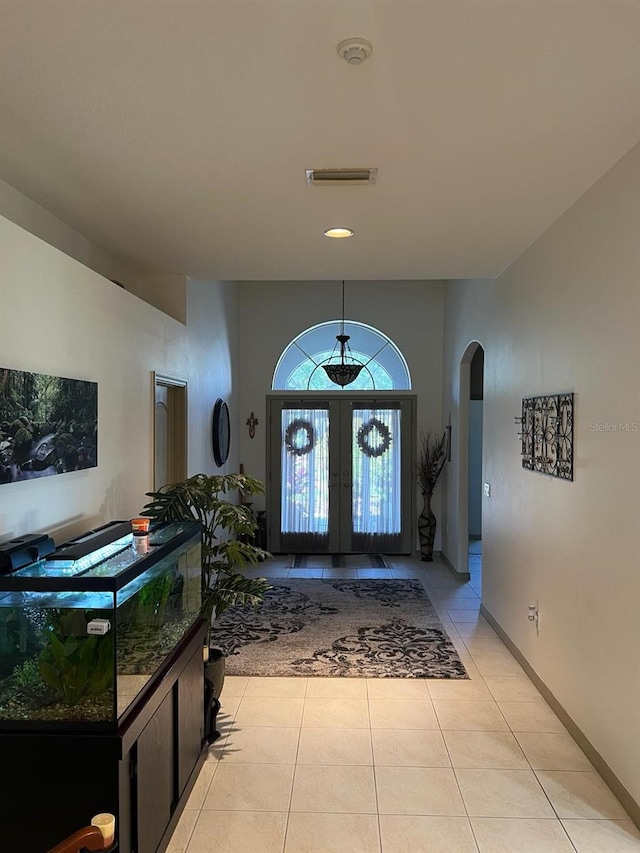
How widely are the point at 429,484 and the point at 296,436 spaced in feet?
5.77

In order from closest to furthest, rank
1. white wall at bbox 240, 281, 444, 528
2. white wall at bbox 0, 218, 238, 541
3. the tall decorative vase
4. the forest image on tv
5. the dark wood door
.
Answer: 1. the dark wood door
2. the forest image on tv
3. white wall at bbox 0, 218, 238, 541
4. the tall decorative vase
5. white wall at bbox 240, 281, 444, 528

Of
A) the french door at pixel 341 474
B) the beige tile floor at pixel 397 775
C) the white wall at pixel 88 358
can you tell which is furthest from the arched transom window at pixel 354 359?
the beige tile floor at pixel 397 775

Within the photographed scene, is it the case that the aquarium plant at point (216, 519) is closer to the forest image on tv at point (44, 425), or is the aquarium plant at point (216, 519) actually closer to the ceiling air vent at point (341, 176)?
the forest image on tv at point (44, 425)

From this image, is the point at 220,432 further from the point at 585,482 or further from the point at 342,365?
the point at 585,482

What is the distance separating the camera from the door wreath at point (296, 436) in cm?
771

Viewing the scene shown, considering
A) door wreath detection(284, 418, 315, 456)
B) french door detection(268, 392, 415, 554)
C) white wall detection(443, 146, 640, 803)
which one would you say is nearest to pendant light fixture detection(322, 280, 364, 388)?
french door detection(268, 392, 415, 554)

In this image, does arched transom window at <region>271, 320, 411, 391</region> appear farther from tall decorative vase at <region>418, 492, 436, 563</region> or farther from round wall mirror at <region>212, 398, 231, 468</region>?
tall decorative vase at <region>418, 492, 436, 563</region>

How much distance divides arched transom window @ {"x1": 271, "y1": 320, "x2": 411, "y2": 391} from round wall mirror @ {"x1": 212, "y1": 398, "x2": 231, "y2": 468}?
1.33 meters

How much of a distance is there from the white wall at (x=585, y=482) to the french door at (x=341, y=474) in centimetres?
307

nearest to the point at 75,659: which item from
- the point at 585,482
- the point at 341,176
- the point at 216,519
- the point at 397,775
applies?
the point at 216,519

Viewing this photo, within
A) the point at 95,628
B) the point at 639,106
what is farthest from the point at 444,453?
the point at 95,628

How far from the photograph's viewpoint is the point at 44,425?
100.0 inches

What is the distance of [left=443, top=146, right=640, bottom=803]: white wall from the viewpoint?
257 centimetres

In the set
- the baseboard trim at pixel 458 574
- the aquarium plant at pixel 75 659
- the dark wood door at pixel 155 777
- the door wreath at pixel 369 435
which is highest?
the door wreath at pixel 369 435
